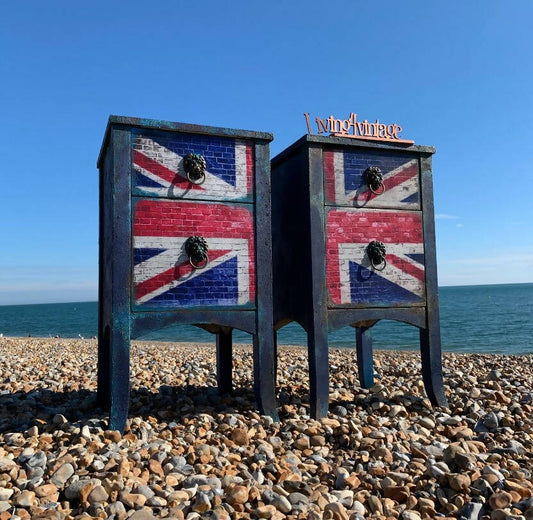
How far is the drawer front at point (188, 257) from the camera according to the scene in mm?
5734

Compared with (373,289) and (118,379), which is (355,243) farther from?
(118,379)

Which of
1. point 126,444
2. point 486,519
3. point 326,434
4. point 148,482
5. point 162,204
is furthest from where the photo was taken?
point 162,204

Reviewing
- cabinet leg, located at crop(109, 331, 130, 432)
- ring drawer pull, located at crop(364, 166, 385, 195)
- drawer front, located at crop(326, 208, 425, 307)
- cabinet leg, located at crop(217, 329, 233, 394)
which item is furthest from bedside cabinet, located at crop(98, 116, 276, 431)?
cabinet leg, located at crop(217, 329, 233, 394)

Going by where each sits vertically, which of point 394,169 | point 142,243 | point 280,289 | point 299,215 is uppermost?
point 394,169

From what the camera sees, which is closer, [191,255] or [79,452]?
[79,452]

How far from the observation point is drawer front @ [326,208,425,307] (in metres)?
6.42

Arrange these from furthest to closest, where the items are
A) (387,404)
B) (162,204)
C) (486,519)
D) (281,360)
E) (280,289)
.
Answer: (281,360), (280,289), (387,404), (162,204), (486,519)

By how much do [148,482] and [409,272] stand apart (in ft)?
13.8

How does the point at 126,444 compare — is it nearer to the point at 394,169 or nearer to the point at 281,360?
the point at 394,169

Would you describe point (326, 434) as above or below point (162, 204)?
below

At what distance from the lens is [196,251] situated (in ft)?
→ 19.2

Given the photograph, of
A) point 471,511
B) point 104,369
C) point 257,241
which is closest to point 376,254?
point 257,241

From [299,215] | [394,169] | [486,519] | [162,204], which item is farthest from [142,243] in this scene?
[486,519]

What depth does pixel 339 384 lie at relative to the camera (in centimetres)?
827
